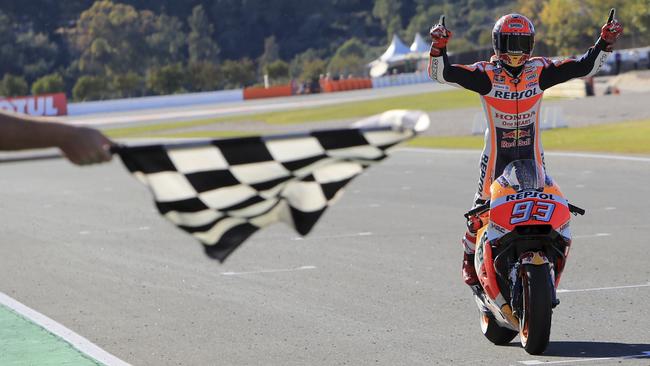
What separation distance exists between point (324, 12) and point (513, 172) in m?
126

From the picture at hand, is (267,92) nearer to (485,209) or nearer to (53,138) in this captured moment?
(485,209)

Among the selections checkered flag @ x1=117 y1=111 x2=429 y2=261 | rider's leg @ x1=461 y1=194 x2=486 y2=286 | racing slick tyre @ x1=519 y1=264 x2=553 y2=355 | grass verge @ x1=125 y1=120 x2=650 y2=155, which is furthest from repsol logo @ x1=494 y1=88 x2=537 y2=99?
grass verge @ x1=125 y1=120 x2=650 y2=155

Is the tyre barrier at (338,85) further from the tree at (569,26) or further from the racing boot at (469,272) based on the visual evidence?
the racing boot at (469,272)

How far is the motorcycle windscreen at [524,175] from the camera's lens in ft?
22.5

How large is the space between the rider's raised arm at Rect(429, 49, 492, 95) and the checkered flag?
267 cm

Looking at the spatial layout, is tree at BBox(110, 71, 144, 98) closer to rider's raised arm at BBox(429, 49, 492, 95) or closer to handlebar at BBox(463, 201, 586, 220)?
rider's raised arm at BBox(429, 49, 492, 95)

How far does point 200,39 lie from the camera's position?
124m

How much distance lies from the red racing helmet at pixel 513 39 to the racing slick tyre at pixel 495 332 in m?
1.44

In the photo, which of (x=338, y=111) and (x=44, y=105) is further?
(x=44, y=105)

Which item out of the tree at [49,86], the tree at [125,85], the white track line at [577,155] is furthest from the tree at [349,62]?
the white track line at [577,155]

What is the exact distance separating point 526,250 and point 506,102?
1006mm

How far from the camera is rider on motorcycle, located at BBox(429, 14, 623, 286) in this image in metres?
7.25

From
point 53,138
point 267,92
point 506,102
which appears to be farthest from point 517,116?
point 267,92

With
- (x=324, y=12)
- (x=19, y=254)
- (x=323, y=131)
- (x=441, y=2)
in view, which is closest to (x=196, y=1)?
(x=324, y=12)
